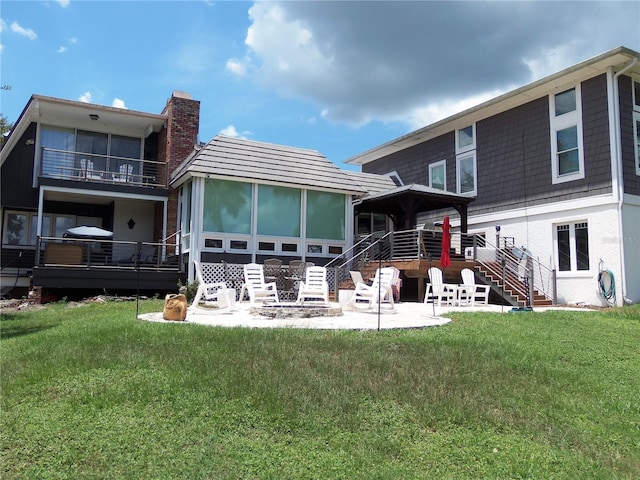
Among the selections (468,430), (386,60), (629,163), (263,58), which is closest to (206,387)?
(468,430)

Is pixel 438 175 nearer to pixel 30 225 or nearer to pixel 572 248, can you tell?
pixel 572 248

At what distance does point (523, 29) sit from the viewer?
1318 cm

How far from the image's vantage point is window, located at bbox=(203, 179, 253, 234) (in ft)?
45.8

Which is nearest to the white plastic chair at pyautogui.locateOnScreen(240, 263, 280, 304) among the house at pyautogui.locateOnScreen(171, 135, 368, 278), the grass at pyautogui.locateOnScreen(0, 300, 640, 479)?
the house at pyautogui.locateOnScreen(171, 135, 368, 278)

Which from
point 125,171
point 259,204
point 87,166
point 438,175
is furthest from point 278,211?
point 438,175

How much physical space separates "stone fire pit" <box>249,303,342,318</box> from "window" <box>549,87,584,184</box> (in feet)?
31.5

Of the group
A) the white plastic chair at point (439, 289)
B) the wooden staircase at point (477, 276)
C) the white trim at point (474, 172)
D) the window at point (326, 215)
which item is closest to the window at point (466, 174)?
the white trim at point (474, 172)

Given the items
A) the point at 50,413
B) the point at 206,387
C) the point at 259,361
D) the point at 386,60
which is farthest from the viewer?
the point at 386,60

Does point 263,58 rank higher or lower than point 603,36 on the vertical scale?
lower

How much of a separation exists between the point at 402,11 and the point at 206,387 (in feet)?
37.8

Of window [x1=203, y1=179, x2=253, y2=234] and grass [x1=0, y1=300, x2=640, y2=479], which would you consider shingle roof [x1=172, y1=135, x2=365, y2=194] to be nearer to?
window [x1=203, y1=179, x2=253, y2=234]

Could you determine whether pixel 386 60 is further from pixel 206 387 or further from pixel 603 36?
pixel 206 387

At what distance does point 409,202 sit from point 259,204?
193 inches

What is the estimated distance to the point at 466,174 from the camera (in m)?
18.7
